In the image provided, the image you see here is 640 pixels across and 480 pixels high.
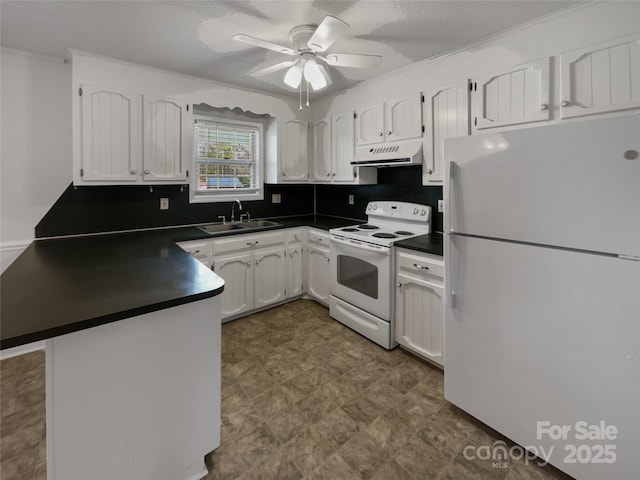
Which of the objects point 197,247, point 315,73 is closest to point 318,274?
point 197,247

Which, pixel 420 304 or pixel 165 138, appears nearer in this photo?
pixel 420 304

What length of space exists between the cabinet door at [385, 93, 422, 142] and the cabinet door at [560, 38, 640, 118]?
996 millimetres

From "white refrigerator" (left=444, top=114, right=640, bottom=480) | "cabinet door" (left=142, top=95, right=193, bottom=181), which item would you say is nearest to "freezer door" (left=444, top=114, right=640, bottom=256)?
"white refrigerator" (left=444, top=114, right=640, bottom=480)

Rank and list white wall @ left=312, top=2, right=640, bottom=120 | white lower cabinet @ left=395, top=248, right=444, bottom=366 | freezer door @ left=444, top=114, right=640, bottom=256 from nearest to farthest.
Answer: freezer door @ left=444, top=114, right=640, bottom=256, white wall @ left=312, top=2, right=640, bottom=120, white lower cabinet @ left=395, top=248, right=444, bottom=366

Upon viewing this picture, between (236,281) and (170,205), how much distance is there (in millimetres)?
1032

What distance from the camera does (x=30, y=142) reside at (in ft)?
8.14

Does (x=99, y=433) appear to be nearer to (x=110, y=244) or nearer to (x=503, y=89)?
(x=110, y=244)

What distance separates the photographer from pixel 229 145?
11.7 ft

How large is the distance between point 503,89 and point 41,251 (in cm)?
335

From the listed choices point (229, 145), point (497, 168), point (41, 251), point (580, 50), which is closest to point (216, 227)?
point (229, 145)

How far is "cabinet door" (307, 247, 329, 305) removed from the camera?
3338 millimetres

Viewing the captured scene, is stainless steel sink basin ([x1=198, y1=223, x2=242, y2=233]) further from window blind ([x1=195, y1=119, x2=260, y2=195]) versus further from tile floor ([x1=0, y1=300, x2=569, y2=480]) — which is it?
tile floor ([x1=0, y1=300, x2=569, y2=480])

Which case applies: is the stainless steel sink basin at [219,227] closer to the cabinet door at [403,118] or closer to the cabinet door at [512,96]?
the cabinet door at [403,118]

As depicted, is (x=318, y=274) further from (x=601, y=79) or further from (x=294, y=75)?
(x=601, y=79)
